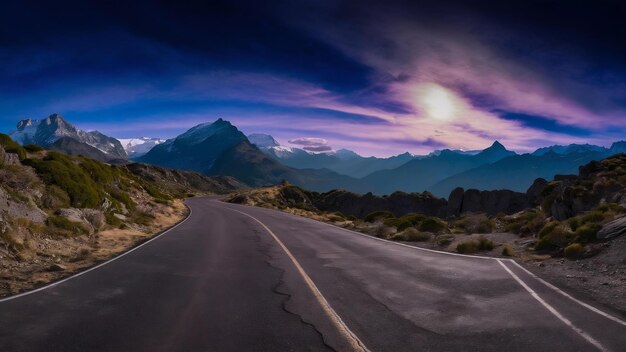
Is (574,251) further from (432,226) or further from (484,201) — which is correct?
(484,201)

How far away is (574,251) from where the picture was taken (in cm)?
1320

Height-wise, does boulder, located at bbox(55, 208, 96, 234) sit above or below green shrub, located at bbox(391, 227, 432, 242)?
below

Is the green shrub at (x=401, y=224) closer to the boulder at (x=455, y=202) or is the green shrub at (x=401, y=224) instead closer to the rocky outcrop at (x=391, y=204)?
the boulder at (x=455, y=202)

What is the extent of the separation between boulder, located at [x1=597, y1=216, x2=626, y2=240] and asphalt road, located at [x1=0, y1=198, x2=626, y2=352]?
157 inches

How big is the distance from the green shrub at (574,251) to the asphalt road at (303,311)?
2214 mm

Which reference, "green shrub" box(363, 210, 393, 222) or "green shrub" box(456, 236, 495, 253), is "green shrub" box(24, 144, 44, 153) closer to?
"green shrub" box(456, 236, 495, 253)

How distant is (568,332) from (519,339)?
0.93 m

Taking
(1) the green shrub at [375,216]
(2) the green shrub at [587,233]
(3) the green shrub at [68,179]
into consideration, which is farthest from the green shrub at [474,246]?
(1) the green shrub at [375,216]

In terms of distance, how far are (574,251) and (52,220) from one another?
19.7m

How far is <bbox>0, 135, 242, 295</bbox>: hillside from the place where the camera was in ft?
39.8

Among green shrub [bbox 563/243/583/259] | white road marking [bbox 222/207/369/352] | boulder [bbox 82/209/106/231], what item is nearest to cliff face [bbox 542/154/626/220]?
green shrub [bbox 563/243/583/259]

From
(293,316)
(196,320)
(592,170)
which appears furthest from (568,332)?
(592,170)

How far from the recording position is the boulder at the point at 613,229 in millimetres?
13547

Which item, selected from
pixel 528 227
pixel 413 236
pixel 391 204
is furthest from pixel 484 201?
pixel 413 236
